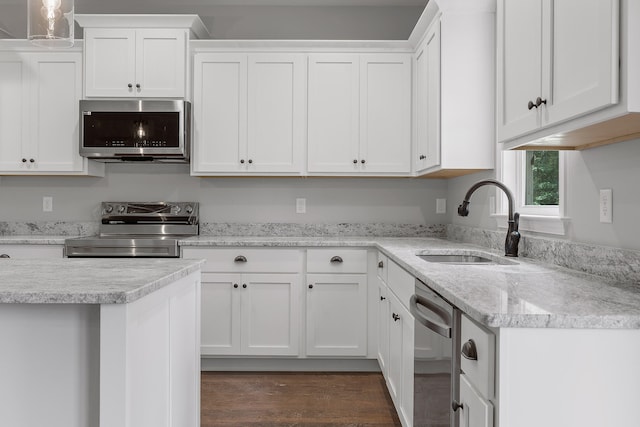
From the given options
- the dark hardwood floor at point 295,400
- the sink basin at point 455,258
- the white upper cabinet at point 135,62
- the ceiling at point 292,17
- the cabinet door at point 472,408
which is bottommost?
the dark hardwood floor at point 295,400

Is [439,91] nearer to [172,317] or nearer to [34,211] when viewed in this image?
[172,317]

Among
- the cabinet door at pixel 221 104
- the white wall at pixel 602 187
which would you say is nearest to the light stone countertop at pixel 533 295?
the white wall at pixel 602 187

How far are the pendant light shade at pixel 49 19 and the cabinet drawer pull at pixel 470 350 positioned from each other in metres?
1.82

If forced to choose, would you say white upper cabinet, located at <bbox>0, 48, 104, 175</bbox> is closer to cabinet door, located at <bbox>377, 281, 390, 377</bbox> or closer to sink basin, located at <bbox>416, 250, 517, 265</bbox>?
cabinet door, located at <bbox>377, 281, 390, 377</bbox>

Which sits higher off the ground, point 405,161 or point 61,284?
point 405,161

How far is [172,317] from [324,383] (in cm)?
176

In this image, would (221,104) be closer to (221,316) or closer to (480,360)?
(221,316)

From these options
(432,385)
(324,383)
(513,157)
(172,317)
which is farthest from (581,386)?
(324,383)

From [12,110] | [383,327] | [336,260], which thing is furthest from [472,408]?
[12,110]

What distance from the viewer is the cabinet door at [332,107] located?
11.8ft

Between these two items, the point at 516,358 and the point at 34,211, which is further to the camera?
the point at 34,211

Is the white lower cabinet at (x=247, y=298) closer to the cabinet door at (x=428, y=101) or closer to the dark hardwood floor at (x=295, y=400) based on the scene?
the dark hardwood floor at (x=295, y=400)

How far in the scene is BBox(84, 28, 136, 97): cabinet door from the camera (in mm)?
3572

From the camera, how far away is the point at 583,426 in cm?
109
